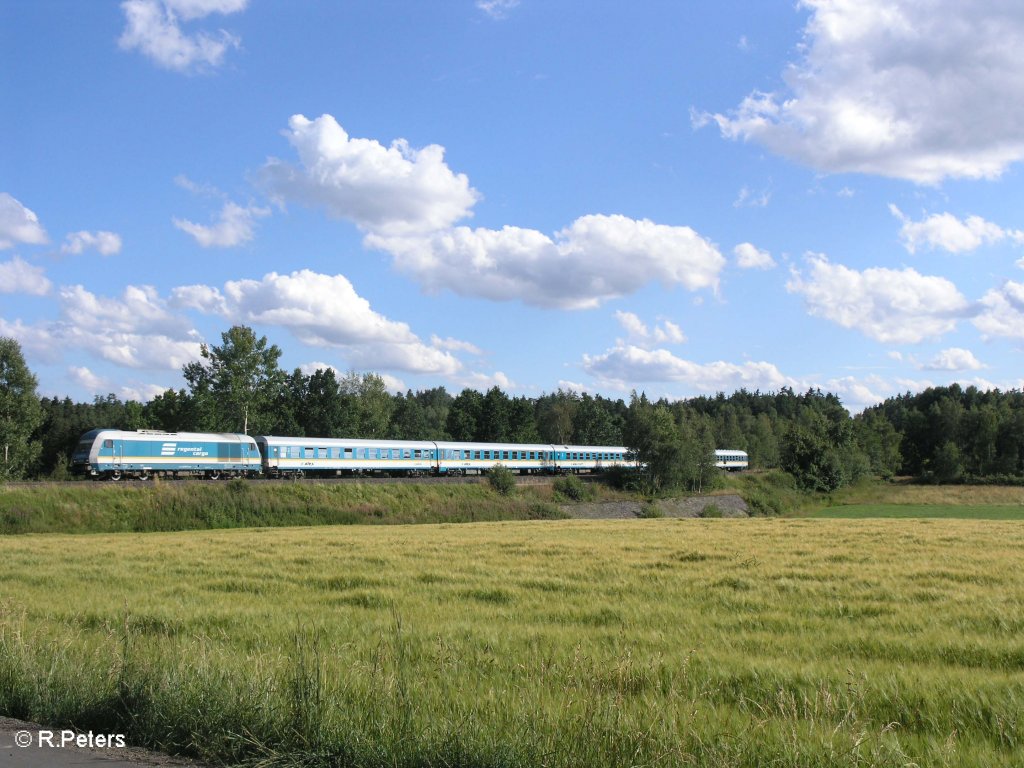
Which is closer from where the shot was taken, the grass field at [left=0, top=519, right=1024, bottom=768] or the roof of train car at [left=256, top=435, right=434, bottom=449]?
the grass field at [left=0, top=519, right=1024, bottom=768]

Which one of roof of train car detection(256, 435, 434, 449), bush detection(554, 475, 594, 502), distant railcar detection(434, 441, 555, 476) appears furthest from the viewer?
bush detection(554, 475, 594, 502)

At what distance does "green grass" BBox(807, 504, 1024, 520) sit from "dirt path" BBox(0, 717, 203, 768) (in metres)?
61.3

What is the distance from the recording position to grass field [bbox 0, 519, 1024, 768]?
17.8 ft

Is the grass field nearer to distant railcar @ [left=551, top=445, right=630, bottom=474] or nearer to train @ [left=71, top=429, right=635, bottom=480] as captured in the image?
train @ [left=71, top=429, right=635, bottom=480]

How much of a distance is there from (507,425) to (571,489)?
4912cm

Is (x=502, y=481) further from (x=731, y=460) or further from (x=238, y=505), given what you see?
(x=731, y=460)

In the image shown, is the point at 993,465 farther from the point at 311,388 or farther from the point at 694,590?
the point at 694,590

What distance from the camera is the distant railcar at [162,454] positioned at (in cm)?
4497

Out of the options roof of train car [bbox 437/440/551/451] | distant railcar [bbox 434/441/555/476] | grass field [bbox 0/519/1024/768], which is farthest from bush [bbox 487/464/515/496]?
grass field [bbox 0/519/1024/768]

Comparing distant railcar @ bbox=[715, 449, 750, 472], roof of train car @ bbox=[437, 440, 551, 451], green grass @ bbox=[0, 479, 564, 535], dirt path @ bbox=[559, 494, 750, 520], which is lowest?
dirt path @ bbox=[559, 494, 750, 520]

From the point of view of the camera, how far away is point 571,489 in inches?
2589

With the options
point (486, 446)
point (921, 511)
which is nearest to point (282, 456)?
point (486, 446)

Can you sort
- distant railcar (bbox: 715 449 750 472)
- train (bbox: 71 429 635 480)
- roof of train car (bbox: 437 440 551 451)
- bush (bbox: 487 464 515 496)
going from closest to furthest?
1. train (bbox: 71 429 635 480)
2. bush (bbox: 487 464 515 496)
3. roof of train car (bbox: 437 440 551 451)
4. distant railcar (bbox: 715 449 750 472)

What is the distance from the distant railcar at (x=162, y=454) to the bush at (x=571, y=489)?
25363 mm
